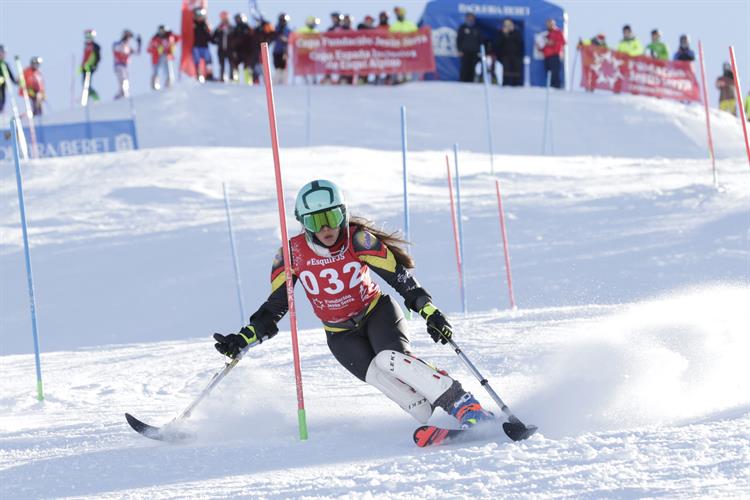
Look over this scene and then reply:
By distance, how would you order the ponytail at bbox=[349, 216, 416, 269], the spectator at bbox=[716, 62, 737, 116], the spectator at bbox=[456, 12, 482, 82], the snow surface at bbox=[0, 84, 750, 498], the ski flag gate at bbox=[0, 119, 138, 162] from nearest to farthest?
the snow surface at bbox=[0, 84, 750, 498], the ponytail at bbox=[349, 216, 416, 269], the ski flag gate at bbox=[0, 119, 138, 162], the spectator at bbox=[456, 12, 482, 82], the spectator at bbox=[716, 62, 737, 116]

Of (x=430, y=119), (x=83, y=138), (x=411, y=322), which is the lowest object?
(x=411, y=322)

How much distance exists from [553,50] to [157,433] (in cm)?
1790

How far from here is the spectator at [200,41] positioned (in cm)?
2095

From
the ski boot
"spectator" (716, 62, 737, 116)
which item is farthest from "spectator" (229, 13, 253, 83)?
the ski boot

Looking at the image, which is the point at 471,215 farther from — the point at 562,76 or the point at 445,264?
the point at 562,76

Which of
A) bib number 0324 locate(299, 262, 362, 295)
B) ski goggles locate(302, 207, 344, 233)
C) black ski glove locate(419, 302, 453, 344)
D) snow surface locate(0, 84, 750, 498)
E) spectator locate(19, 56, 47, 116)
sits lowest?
snow surface locate(0, 84, 750, 498)

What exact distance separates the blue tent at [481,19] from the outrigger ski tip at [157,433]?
1745 centimetres

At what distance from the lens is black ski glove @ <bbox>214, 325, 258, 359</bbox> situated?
540 cm

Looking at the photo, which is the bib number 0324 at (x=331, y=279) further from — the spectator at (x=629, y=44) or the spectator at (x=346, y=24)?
the spectator at (x=629, y=44)

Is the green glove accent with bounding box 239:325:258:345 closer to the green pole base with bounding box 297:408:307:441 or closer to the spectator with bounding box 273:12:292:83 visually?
the green pole base with bounding box 297:408:307:441

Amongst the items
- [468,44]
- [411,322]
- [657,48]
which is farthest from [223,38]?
[411,322]

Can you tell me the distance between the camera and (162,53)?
22.3 metres

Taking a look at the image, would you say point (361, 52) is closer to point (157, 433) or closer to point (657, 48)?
point (657, 48)

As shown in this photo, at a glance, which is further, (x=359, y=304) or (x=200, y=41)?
(x=200, y=41)
